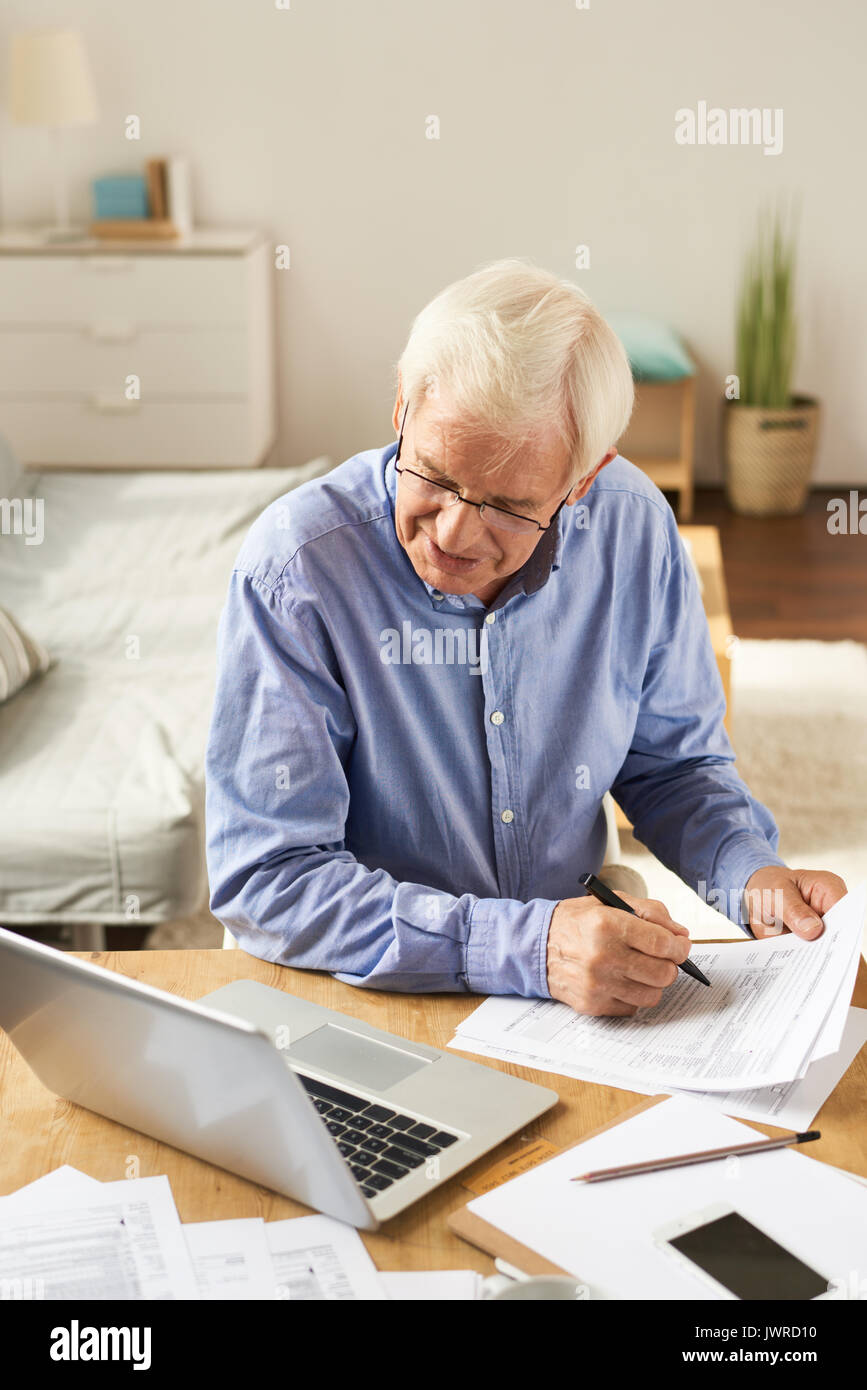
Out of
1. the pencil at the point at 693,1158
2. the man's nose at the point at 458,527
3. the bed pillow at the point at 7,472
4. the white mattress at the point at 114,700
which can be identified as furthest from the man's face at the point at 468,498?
the bed pillow at the point at 7,472

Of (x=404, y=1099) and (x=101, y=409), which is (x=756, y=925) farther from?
(x=101, y=409)

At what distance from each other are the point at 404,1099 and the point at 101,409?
398cm

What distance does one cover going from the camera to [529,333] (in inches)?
41.3

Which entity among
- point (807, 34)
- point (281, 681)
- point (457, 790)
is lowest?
point (457, 790)

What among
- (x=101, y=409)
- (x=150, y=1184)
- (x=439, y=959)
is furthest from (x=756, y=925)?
(x=101, y=409)

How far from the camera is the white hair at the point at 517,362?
1.04 m

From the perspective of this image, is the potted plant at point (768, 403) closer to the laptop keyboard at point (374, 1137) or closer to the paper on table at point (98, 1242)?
the laptop keyboard at point (374, 1137)

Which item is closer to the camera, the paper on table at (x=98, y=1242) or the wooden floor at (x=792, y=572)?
the paper on table at (x=98, y=1242)

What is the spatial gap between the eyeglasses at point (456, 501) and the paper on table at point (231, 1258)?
0.56 meters

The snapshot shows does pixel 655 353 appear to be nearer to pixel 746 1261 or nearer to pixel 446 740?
pixel 446 740

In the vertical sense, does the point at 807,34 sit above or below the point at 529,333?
above

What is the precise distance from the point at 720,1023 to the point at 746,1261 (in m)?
0.24

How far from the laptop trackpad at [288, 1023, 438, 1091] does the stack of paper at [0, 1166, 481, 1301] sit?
5.3 inches

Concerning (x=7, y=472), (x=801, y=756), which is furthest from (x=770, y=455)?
(x=7, y=472)
